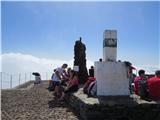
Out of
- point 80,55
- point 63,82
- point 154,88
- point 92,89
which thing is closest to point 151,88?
point 154,88

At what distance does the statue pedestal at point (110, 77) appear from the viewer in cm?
1105

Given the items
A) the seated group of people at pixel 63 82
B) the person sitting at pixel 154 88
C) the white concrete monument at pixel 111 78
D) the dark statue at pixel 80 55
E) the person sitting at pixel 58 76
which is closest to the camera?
the person sitting at pixel 154 88

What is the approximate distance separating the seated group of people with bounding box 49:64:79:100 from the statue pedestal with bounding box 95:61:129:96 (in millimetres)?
2930

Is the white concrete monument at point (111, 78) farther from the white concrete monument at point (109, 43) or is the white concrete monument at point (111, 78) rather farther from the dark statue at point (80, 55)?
the dark statue at point (80, 55)

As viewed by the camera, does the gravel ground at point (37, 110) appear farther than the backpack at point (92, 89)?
No

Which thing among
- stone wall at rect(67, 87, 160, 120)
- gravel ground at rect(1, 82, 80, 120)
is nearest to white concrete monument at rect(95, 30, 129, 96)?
stone wall at rect(67, 87, 160, 120)

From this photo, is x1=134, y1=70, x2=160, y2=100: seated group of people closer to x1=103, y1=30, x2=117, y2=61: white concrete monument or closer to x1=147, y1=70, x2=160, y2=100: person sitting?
x1=147, y1=70, x2=160, y2=100: person sitting

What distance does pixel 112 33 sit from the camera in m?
11.5

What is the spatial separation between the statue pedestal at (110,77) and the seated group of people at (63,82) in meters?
2.93

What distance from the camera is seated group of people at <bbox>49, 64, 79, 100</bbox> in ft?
46.2

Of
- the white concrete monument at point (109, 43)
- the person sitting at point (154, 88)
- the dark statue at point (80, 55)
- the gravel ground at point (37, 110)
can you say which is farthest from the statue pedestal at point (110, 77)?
the dark statue at point (80, 55)

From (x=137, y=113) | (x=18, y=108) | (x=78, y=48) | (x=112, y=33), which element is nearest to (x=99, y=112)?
(x=137, y=113)

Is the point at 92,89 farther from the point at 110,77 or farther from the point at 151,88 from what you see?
the point at 151,88

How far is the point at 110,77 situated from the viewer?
1105cm
